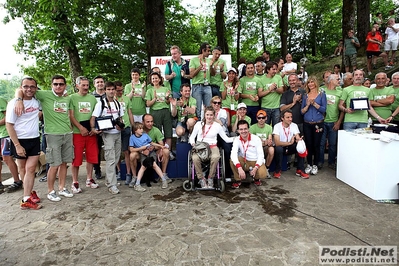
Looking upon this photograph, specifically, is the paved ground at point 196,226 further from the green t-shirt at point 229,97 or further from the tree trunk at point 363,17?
the tree trunk at point 363,17

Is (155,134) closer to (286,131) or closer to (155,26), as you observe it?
Result: (286,131)

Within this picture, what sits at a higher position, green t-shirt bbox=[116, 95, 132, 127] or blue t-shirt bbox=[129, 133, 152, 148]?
green t-shirt bbox=[116, 95, 132, 127]

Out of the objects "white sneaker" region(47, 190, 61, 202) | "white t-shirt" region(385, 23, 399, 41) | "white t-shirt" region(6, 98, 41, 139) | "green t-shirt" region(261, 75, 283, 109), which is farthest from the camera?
"white t-shirt" region(385, 23, 399, 41)

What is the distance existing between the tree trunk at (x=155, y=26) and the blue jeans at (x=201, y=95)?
283cm

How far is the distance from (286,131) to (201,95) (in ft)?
6.16

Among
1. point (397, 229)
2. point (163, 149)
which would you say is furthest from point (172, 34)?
point (397, 229)

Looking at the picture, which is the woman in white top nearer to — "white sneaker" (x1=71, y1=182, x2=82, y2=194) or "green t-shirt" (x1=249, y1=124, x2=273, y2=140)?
"green t-shirt" (x1=249, y1=124, x2=273, y2=140)

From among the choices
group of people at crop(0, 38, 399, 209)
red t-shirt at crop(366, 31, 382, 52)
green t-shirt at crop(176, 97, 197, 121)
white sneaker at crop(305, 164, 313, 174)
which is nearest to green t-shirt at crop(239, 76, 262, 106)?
group of people at crop(0, 38, 399, 209)

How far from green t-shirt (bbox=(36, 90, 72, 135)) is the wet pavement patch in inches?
74.7

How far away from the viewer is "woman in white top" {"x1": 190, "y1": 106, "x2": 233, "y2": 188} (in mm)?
4598

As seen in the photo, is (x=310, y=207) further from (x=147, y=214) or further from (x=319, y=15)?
(x=319, y=15)

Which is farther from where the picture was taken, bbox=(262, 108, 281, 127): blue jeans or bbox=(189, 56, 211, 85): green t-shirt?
bbox=(262, 108, 281, 127): blue jeans

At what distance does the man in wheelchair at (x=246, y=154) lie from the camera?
187 inches

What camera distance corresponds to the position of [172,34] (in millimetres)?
12531
